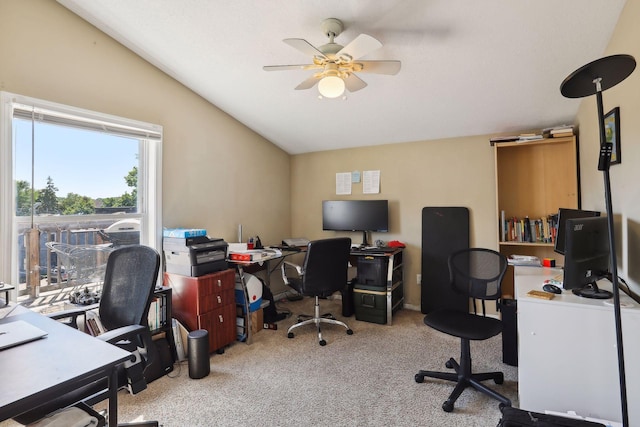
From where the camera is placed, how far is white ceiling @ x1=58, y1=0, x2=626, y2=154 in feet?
6.61

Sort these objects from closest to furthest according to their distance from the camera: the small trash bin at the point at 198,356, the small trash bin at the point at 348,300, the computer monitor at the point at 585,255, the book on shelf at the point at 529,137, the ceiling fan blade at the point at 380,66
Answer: the computer monitor at the point at 585,255
the ceiling fan blade at the point at 380,66
the small trash bin at the point at 198,356
the book on shelf at the point at 529,137
the small trash bin at the point at 348,300

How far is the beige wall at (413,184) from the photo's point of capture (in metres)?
3.65

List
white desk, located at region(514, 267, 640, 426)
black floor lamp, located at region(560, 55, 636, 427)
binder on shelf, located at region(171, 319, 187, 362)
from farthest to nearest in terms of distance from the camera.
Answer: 1. binder on shelf, located at region(171, 319, 187, 362)
2. white desk, located at region(514, 267, 640, 426)
3. black floor lamp, located at region(560, 55, 636, 427)

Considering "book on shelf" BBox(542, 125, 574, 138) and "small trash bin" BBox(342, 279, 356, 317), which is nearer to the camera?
A: "book on shelf" BBox(542, 125, 574, 138)

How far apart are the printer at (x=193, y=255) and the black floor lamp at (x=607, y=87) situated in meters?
2.66

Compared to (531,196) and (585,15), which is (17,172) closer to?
(585,15)

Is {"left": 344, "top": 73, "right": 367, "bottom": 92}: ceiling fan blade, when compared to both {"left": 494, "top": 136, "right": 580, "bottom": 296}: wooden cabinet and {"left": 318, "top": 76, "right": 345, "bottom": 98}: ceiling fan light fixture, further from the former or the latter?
{"left": 494, "top": 136, "right": 580, "bottom": 296}: wooden cabinet

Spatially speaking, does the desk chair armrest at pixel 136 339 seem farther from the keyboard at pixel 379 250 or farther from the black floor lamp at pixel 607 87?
the keyboard at pixel 379 250

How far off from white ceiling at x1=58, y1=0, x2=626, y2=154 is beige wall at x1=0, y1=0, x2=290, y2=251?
0.16 meters

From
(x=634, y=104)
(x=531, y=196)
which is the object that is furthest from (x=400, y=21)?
(x=531, y=196)

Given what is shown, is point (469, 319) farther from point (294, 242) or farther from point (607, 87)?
point (294, 242)

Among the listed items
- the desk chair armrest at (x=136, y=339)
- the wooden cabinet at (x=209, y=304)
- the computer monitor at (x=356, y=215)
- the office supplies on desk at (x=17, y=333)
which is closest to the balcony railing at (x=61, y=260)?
the wooden cabinet at (x=209, y=304)

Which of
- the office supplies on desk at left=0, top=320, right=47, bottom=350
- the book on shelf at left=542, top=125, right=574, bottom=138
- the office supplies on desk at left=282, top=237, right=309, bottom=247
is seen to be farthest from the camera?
the office supplies on desk at left=282, top=237, right=309, bottom=247

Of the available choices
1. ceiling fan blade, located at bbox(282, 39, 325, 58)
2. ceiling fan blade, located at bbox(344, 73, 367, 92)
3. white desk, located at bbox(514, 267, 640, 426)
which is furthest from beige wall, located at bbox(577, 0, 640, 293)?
ceiling fan blade, located at bbox(282, 39, 325, 58)
